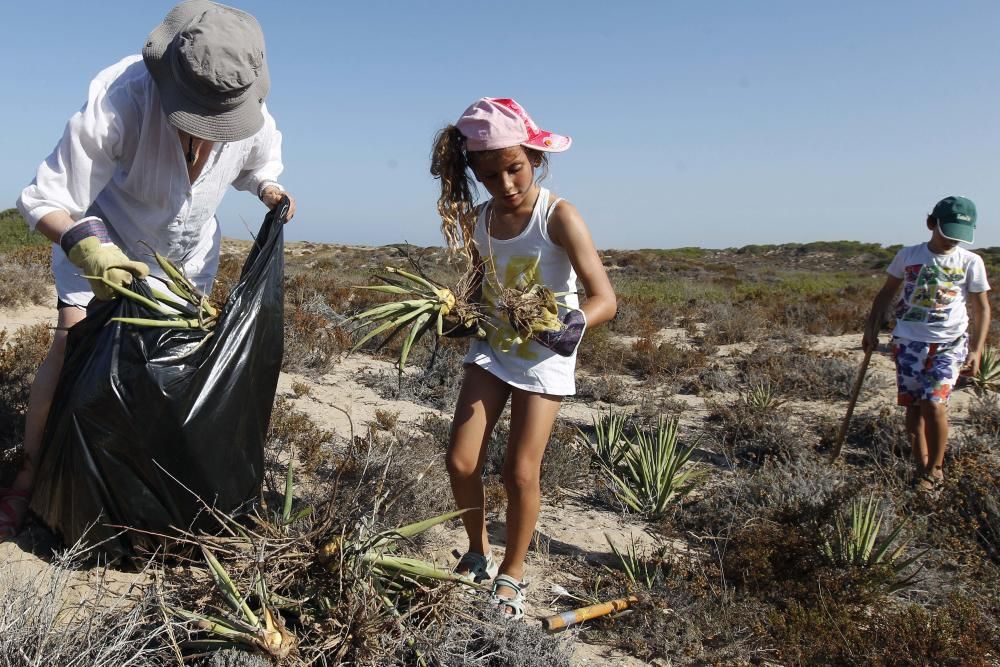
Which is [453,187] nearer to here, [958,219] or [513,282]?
[513,282]

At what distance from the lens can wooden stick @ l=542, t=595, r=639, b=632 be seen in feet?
8.24

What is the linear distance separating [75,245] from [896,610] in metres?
3.24

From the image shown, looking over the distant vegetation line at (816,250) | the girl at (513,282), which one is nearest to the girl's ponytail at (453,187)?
the girl at (513,282)

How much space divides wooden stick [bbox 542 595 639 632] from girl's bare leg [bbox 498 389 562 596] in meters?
0.18

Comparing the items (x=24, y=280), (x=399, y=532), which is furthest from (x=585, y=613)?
(x=24, y=280)

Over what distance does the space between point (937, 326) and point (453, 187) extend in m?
3.16

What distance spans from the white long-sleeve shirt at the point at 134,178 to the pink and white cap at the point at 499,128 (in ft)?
2.90

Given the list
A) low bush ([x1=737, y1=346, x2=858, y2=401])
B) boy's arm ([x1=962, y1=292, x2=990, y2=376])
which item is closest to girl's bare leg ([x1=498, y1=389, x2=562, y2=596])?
boy's arm ([x1=962, y1=292, x2=990, y2=376])

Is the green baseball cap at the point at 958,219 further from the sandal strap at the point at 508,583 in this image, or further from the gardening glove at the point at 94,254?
the gardening glove at the point at 94,254

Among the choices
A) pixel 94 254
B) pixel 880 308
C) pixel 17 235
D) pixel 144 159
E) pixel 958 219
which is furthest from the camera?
pixel 17 235

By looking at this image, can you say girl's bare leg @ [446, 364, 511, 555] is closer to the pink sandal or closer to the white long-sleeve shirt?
the white long-sleeve shirt

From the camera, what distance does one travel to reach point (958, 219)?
3975 mm

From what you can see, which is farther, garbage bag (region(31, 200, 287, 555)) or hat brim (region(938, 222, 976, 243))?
hat brim (region(938, 222, 976, 243))

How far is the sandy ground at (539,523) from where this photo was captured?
2486 millimetres
